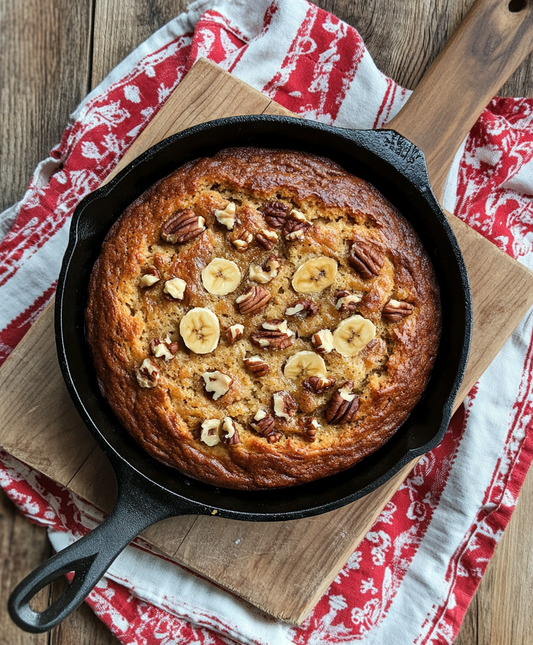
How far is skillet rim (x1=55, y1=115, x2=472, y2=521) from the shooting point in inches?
81.3

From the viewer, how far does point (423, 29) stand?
2758 millimetres

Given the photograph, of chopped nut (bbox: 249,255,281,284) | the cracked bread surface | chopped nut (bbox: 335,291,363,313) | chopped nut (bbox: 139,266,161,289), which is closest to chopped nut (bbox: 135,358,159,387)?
the cracked bread surface

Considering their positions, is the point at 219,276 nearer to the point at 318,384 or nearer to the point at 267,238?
the point at 267,238

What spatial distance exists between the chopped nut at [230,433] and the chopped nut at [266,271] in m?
0.51

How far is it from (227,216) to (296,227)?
9.8 inches

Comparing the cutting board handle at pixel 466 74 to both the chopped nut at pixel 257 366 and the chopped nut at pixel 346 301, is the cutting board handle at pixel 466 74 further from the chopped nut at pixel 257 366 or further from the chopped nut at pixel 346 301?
the chopped nut at pixel 257 366

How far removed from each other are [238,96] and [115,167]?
60 cm

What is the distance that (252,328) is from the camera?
2115mm

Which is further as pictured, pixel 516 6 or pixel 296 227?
pixel 516 6

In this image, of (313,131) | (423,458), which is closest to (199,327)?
(313,131)

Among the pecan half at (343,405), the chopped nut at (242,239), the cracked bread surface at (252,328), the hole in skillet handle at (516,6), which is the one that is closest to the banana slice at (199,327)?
the cracked bread surface at (252,328)

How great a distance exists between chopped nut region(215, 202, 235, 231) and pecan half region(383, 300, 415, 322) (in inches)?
24.7

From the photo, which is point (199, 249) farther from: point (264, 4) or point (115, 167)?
point (264, 4)

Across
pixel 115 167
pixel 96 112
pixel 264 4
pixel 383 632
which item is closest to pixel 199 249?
pixel 115 167
